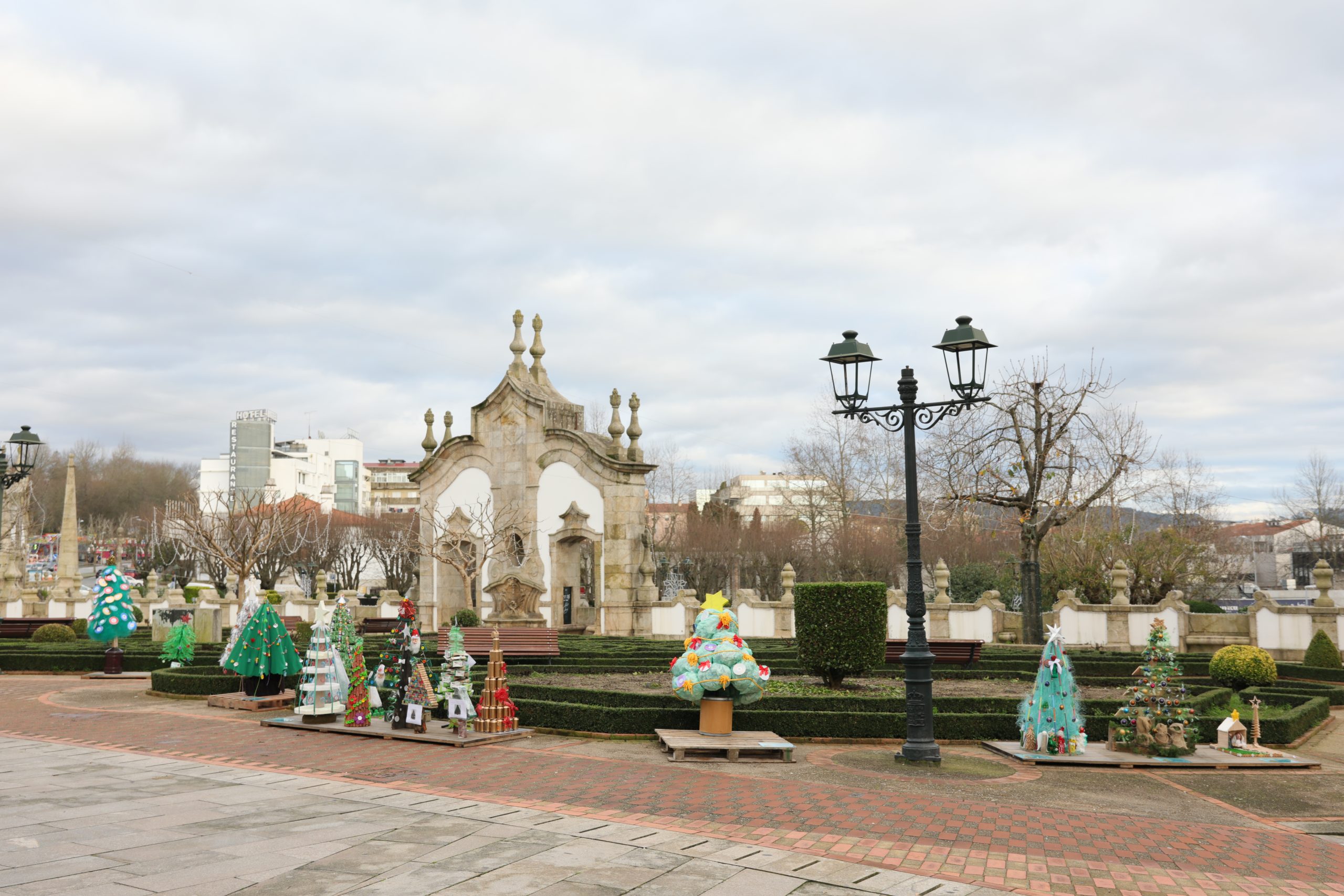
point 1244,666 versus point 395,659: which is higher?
point 395,659

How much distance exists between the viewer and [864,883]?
20.3 ft

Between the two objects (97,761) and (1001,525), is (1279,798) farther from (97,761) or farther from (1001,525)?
(1001,525)

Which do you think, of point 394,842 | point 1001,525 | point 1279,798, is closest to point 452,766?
point 394,842

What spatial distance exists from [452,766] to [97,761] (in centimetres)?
378

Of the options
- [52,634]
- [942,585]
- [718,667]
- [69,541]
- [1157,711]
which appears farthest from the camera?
[69,541]

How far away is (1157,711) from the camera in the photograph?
35.9ft

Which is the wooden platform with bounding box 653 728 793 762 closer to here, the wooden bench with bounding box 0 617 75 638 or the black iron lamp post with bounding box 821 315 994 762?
A: the black iron lamp post with bounding box 821 315 994 762

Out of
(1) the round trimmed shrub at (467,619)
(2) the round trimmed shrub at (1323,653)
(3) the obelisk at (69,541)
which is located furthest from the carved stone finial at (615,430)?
(3) the obelisk at (69,541)

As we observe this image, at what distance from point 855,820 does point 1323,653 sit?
→ 675 inches

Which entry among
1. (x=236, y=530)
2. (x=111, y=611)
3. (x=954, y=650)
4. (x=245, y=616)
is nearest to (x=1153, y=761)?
(x=954, y=650)

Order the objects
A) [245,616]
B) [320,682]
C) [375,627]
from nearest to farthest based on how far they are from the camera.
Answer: [320,682] → [245,616] → [375,627]

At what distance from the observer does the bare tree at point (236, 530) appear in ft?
85.0

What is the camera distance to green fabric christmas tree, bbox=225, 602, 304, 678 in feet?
48.9

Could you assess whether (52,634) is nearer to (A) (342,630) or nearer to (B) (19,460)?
(B) (19,460)
